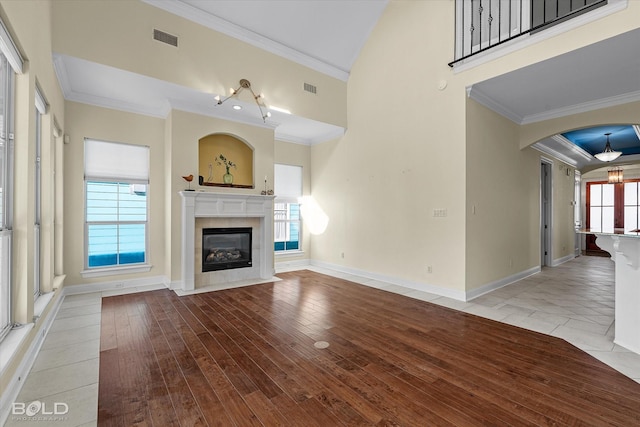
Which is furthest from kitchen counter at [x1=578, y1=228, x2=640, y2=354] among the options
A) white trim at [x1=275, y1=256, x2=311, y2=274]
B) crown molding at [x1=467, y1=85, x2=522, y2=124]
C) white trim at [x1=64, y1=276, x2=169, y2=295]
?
white trim at [x1=64, y1=276, x2=169, y2=295]

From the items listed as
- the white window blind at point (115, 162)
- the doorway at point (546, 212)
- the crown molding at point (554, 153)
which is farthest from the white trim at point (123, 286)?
the doorway at point (546, 212)

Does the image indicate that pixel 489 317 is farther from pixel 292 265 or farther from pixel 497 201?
pixel 292 265

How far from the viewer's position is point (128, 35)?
3.95m

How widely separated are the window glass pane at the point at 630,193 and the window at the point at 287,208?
10557 mm

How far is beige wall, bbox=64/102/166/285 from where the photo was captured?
4539mm

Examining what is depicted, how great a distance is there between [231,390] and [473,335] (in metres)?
2.43

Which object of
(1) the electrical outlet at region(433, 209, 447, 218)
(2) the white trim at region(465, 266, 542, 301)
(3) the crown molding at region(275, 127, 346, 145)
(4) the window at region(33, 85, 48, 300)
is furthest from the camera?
(3) the crown molding at region(275, 127, 346, 145)

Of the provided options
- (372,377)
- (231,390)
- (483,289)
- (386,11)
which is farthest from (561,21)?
(231,390)

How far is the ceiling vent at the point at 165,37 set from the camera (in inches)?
164

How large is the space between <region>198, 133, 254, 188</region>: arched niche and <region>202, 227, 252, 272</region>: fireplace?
872 mm

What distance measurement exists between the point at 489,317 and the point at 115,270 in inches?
220

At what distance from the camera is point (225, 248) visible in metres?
5.51

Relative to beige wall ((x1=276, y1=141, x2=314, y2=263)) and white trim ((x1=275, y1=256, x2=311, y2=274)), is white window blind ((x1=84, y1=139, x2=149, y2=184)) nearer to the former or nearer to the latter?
beige wall ((x1=276, y1=141, x2=314, y2=263))

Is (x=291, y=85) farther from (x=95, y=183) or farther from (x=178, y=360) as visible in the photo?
(x=178, y=360)
